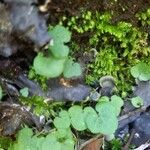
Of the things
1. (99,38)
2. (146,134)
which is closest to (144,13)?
(99,38)

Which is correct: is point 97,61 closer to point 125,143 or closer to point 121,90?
point 121,90

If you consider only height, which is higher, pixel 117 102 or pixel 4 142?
pixel 117 102

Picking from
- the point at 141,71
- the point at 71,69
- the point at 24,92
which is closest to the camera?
the point at 71,69

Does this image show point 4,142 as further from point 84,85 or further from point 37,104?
point 84,85

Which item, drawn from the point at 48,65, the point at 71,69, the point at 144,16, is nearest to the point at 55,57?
the point at 48,65

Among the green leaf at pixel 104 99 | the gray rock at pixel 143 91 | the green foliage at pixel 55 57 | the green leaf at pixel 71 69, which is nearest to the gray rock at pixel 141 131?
the gray rock at pixel 143 91

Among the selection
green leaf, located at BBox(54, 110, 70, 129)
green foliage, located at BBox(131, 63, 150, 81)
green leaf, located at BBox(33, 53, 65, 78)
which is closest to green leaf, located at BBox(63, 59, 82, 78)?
green leaf, located at BBox(33, 53, 65, 78)

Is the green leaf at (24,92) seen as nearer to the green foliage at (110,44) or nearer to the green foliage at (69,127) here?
the green foliage at (69,127)
